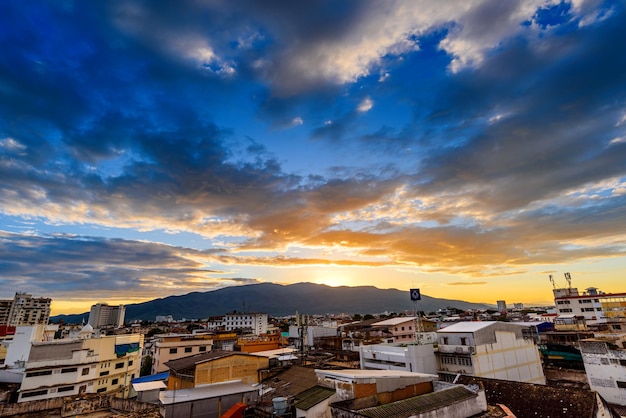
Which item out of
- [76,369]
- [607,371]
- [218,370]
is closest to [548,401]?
[607,371]

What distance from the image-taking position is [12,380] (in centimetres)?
4125

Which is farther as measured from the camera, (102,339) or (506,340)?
(102,339)

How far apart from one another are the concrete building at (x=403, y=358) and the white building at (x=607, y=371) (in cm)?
1602

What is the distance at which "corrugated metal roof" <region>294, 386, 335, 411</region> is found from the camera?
1744 centimetres

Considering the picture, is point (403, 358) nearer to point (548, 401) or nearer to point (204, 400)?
point (548, 401)

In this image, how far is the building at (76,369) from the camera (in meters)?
35.7

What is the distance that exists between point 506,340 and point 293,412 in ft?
103

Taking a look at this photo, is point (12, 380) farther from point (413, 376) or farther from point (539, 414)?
point (539, 414)

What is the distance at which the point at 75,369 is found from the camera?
38.3 m

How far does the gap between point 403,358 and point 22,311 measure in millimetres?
181262

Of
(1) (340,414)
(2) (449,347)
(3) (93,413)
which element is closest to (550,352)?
(2) (449,347)

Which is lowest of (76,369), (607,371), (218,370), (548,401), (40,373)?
(607,371)

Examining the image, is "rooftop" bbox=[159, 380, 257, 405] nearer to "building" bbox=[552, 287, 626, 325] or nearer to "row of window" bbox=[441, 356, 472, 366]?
"row of window" bbox=[441, 356, 472, 366]

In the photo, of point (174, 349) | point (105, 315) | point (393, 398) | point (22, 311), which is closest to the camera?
point (393, 398)
